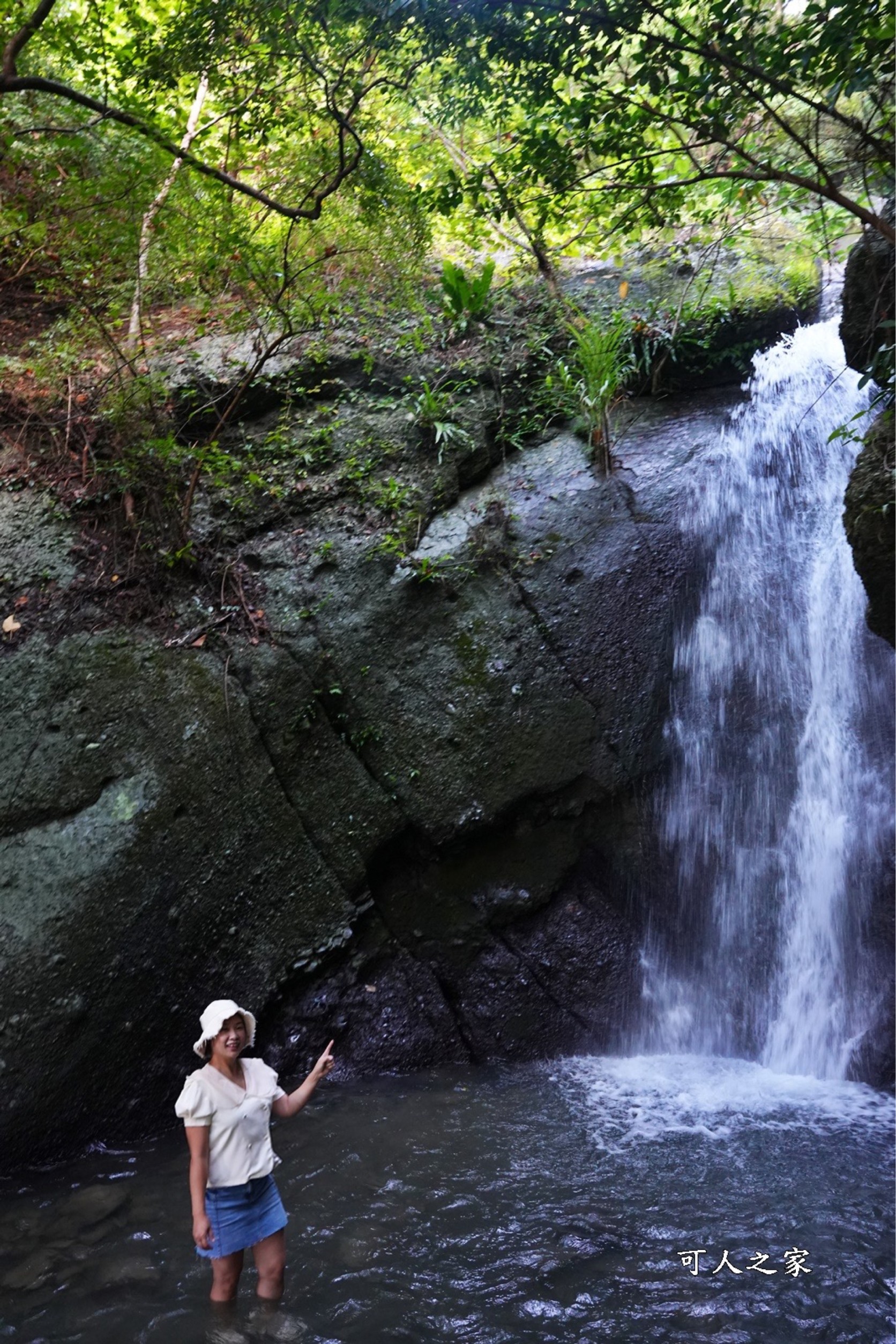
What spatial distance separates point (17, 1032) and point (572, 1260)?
309 cm

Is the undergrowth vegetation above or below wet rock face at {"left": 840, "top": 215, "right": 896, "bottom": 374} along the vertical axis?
above

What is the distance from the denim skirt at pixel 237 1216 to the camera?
3.39 metres

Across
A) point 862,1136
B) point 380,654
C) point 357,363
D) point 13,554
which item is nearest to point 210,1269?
point 862,1136

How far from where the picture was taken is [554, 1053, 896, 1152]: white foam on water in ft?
16.8

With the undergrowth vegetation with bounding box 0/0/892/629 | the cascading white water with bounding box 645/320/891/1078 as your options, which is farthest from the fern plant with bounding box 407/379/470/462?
the cascading white water with bounding box 645/320/891/1078

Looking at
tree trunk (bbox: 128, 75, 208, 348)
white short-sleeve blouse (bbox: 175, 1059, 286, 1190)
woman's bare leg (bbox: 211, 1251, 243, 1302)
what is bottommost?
woman's bare leg (bbox: 211, 1251, 243, 1302)

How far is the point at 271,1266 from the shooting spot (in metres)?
3.54

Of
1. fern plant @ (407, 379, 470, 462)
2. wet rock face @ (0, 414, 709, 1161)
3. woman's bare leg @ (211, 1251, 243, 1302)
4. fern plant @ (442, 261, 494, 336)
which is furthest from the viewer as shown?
fern plant @ (442, 261, 494, 336)

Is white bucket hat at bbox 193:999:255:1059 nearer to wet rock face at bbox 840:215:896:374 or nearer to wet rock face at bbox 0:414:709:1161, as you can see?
wet rock face at bbox 0:414:709:1161

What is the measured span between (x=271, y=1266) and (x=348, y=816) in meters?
3.16

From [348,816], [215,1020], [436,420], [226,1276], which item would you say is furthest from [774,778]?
[226,1276]

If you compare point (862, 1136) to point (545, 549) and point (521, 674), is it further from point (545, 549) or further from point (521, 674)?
point (545, 549)

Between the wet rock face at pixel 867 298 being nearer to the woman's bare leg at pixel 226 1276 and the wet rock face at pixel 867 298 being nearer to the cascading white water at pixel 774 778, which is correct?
the cascading white water at pixel 774 778

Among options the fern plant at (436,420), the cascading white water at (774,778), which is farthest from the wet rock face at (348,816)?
the fern plant at (436,420)
